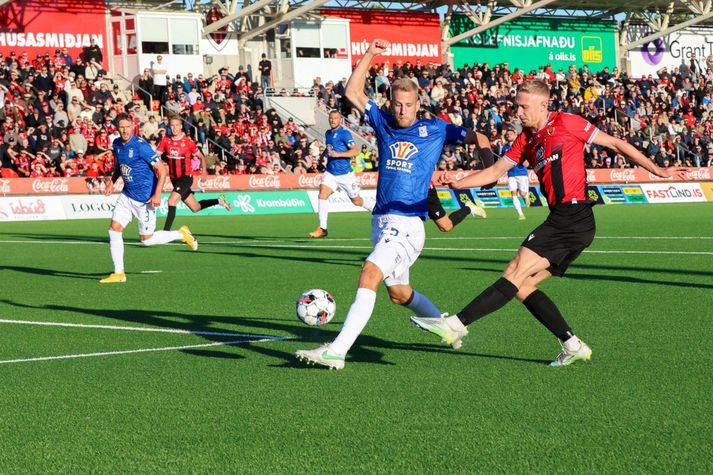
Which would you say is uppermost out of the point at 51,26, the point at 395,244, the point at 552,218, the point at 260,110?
the point at 51,26

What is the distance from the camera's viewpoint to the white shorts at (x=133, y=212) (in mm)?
15156

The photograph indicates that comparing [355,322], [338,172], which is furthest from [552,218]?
[338,172]

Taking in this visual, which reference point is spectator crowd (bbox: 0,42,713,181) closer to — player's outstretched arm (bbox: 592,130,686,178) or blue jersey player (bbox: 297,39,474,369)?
blue jersey player (bbox: 297,39,474,369)

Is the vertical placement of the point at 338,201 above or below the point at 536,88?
below

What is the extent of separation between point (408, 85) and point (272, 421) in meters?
2.87

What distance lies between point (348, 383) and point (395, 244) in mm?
1173

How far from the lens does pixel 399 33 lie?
54969 millimetres

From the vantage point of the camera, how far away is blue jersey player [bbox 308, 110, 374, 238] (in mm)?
21016

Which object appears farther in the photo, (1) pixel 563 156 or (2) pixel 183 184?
(2) pixel 183 184

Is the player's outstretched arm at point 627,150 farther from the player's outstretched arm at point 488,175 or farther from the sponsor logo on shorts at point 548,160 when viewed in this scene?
the player's outstretched arm at point 488,175

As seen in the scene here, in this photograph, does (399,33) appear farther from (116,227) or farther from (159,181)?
(116,227)

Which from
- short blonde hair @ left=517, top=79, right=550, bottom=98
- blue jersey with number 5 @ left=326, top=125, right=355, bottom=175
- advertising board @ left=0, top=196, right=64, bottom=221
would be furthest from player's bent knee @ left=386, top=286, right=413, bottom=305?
advertising board @ left=0, top=196, right=64, bottom=221

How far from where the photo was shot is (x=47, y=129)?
34031 mm

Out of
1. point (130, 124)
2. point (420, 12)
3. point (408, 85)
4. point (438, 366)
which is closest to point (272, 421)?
point (438, 366)
